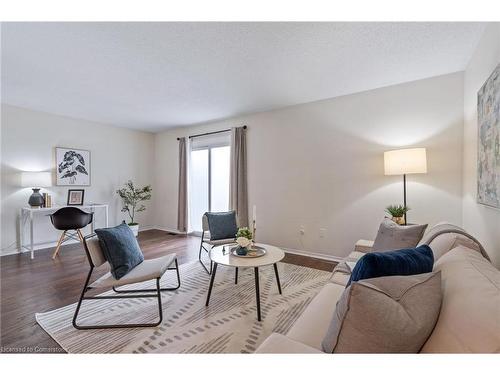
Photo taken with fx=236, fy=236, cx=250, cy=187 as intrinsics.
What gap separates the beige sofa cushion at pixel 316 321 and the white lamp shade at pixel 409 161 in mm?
1661

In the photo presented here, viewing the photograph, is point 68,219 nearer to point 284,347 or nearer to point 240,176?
point 240,176

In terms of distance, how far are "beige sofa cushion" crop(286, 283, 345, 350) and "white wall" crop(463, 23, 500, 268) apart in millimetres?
1191

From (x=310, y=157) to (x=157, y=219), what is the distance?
403 cm

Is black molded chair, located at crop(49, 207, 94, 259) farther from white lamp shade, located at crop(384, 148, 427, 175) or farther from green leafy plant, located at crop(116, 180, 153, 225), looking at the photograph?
white lamp shade, located at crop(384, 148, 427, 175)

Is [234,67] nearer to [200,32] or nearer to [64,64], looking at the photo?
[200,32]

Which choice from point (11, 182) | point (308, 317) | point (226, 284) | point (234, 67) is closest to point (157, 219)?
point (11, 182)

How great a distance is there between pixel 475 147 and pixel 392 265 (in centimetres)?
187

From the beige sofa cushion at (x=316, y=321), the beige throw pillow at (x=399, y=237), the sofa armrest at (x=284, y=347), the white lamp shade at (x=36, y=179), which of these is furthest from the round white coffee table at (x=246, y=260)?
the white lamp shade at (x=36, y=179)

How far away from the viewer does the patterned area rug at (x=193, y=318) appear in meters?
1.63

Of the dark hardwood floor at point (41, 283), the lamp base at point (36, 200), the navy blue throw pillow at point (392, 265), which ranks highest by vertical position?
the lamp base at point (36, 200)

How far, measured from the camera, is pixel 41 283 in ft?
8.68

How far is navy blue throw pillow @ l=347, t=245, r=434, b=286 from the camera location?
104cm

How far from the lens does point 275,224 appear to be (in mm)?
3934

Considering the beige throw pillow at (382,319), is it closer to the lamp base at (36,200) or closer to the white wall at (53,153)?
the lamp base at (36,200)
